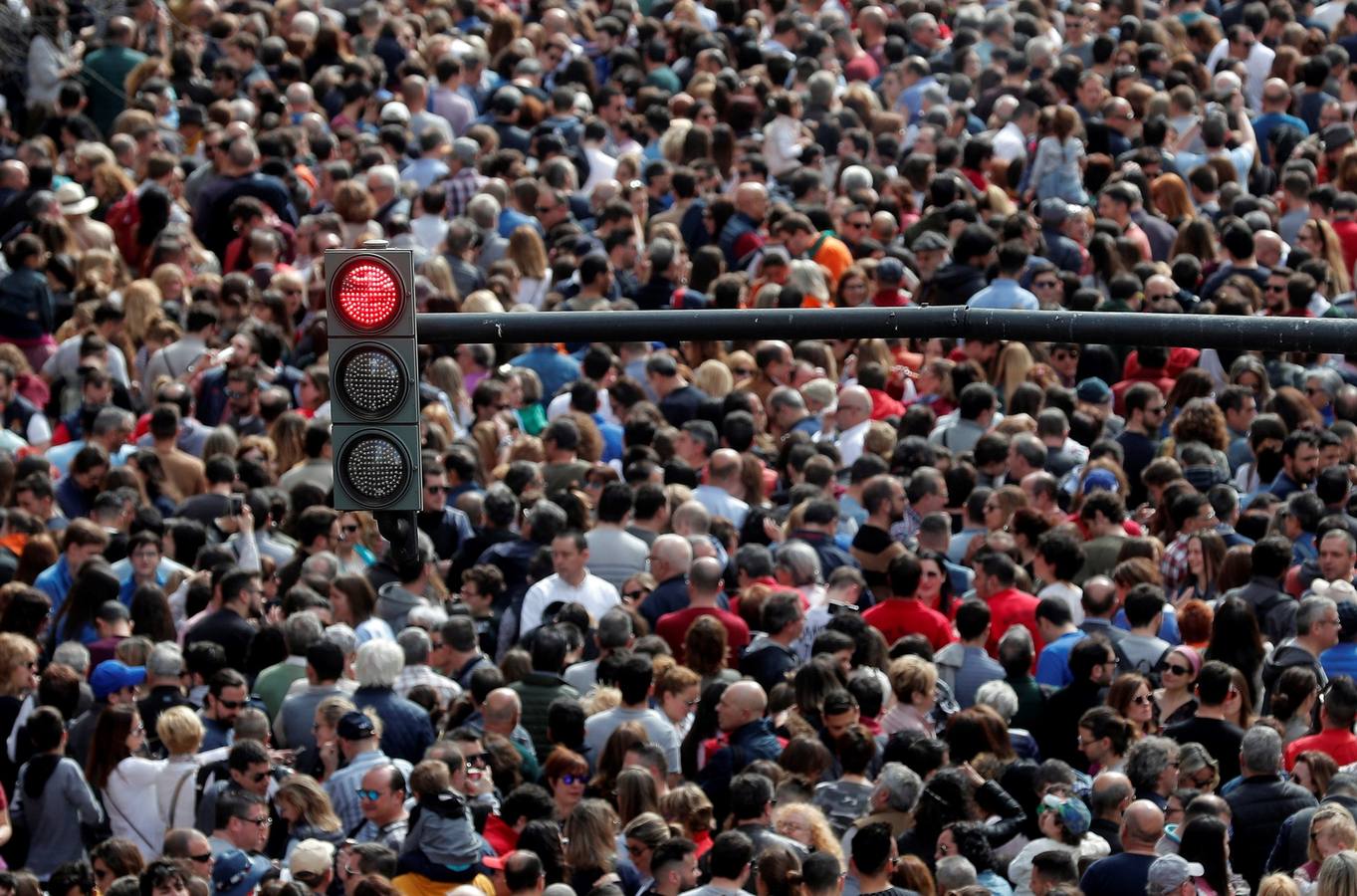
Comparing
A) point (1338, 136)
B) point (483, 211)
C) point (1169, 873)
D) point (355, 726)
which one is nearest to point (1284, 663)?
point (1169, 873)

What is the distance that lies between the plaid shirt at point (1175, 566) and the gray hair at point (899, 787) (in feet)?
9.72

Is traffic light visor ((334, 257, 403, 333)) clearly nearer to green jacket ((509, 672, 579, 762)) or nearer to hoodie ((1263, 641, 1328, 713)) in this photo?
green jacket ((509, 672, 579, 762))

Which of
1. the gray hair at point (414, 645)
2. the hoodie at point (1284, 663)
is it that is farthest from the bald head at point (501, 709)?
the hoodie at point (1284, 663)

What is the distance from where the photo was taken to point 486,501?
14.5 metres

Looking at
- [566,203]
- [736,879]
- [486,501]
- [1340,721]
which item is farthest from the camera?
[566,203]

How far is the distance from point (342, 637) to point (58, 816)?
1524 millimetres

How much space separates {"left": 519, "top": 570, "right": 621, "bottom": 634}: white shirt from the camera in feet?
44.7

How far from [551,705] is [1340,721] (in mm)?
3307

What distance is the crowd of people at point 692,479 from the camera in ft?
36.6

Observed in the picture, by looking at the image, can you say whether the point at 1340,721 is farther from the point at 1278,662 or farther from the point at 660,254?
the point at 660,254

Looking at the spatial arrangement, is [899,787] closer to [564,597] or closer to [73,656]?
[564,597]

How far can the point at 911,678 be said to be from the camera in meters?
12.1

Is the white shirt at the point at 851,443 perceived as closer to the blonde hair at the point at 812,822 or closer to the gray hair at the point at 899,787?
the gray hair at the point at 899,787

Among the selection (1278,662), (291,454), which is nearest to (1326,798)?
(1278,662)
